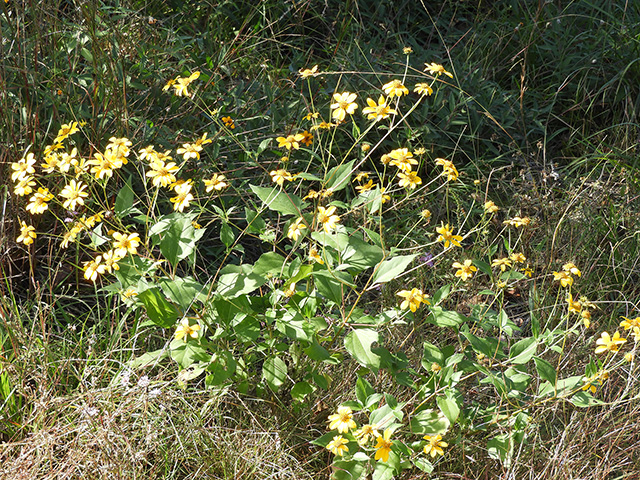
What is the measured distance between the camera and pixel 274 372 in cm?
169

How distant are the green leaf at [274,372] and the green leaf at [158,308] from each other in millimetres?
258

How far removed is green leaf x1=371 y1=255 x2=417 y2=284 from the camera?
142 centimetres

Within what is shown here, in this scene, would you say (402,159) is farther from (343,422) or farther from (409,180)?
(343,422)

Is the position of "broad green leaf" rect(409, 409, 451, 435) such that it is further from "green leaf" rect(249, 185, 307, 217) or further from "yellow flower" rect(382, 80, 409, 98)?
"yellow flower" rect(382, 80, 409, 98)

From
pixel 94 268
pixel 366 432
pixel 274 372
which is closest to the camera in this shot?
pixel 366 432

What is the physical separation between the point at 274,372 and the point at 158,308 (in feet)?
1.08

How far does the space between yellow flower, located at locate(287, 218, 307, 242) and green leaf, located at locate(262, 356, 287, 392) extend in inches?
13.4

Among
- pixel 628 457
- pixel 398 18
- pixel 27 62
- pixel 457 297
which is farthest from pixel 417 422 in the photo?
pixel 398 18

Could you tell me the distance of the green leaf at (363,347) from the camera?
4.69ft

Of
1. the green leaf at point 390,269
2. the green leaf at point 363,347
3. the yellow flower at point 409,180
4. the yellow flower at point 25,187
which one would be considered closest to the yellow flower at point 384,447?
the green leaf at point 363,347

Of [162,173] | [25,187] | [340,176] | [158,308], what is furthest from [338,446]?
[25,187]

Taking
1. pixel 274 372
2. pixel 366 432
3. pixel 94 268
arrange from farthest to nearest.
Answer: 1. pixel 274 372
2. pixel 94 268
3. pixel 366 432

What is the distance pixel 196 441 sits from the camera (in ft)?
Result: 5.69

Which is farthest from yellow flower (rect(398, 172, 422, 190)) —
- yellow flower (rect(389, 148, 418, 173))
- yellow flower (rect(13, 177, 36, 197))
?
yellow flower (rect(13, 177, 36, 197))
